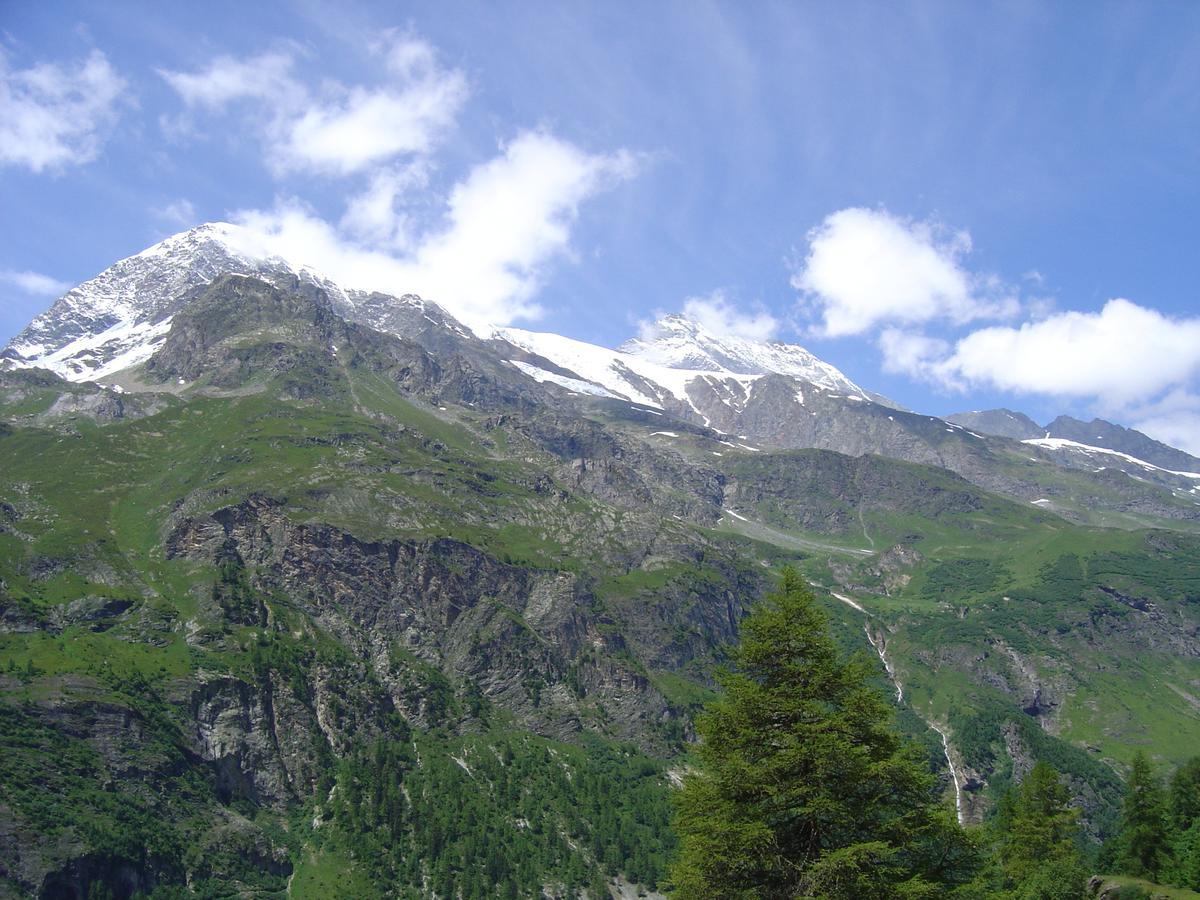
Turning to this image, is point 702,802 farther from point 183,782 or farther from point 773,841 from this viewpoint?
point 183,782

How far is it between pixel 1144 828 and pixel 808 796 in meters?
69.1

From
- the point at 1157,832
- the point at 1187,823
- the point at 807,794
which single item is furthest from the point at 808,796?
the point at 1187,823

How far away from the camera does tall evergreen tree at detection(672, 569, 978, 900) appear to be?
28969 millimetres

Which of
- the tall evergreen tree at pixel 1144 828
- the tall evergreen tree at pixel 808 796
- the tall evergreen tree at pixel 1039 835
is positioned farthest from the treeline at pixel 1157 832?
the tall evergreen tree at pixel 808 796

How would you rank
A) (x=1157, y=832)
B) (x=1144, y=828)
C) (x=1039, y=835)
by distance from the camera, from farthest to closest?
(x=1144, y=828) < (x=1157, y=832) < (x=1039, y=835)

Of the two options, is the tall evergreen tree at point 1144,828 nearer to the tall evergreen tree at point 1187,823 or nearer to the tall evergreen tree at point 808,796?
the tall evergreen tree at point 1187,823

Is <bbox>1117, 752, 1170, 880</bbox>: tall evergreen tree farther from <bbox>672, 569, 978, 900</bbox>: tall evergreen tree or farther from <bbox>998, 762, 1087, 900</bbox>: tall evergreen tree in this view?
<bbox>672, 569, 978, 900</bbox>: tall evergreen tree

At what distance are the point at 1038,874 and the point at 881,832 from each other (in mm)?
46501

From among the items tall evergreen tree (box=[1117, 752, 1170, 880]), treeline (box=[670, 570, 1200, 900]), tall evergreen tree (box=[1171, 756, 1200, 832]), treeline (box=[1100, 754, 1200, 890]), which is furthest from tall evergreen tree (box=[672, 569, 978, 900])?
tall evergreen tree (box=[1171, 756, 1200, 832])

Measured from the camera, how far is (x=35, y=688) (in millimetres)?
188625

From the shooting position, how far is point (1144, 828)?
79.3 metres

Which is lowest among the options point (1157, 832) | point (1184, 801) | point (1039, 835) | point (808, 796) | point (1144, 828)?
point (1039, 835)

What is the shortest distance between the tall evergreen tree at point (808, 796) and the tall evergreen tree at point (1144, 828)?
62.2m

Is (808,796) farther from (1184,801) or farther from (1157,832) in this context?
(1184,801)
